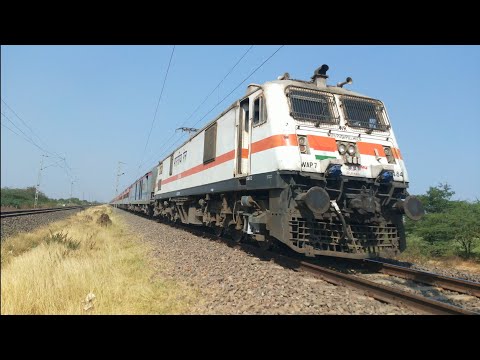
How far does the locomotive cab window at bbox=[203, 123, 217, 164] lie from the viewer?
11.0 meters

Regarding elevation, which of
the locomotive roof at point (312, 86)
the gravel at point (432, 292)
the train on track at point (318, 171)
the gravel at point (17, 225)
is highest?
the locomotive roof at point (312, 86)

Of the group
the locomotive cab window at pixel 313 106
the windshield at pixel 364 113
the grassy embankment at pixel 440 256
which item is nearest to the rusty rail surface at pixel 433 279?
the grassy embankment at pixel 440 256

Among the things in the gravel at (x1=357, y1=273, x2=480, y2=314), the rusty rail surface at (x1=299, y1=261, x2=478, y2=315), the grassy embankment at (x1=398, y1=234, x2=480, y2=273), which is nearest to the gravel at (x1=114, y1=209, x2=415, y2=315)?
the rusty rail surface at (x1=299, y1=261, x2=478, y2=315)

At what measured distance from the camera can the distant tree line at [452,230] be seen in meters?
10.6

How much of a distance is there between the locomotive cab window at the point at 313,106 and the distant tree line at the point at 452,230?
20.7 feet

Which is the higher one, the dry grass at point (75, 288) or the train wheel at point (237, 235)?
the train wheel at point (237, 235)

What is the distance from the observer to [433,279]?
643 centimetres

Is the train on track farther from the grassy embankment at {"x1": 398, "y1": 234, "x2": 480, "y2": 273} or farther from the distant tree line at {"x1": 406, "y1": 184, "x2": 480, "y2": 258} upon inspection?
the distant tree line at {"x1": 406, "y1": 184, "x2": 480, "y2": 258}

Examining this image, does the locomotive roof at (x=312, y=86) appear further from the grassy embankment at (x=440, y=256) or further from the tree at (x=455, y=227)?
the tree at (x=455, y=227)

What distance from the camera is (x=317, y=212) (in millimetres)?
6332

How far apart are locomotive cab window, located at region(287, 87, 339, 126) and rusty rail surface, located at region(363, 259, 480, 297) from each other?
10.9 ft

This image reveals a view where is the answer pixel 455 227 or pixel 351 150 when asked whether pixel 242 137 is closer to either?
pixel 351 150

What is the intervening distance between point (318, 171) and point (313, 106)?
1.68 metres

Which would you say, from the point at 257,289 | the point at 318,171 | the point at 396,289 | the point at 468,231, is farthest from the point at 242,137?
the point at 468,231
